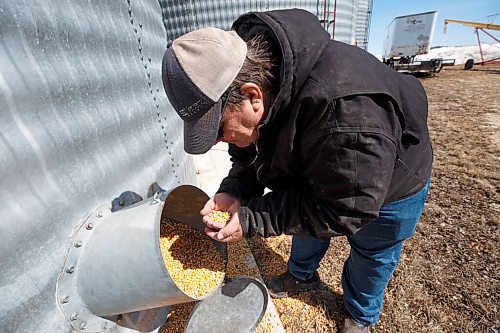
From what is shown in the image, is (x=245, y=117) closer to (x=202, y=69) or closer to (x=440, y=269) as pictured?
(x=202, y=69)

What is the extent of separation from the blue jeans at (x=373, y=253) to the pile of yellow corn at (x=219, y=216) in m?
0.43

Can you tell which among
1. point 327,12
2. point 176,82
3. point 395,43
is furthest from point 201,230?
point 395,43

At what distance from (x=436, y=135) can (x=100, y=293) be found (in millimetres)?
6861

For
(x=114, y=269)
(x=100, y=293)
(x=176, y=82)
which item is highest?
(x=176, y=82)

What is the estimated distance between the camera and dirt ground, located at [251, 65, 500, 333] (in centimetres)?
226

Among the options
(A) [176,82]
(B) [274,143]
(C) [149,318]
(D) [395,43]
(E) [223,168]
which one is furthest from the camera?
(D) [395,43]

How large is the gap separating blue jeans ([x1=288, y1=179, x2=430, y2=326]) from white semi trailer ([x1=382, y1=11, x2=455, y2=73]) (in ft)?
59.1

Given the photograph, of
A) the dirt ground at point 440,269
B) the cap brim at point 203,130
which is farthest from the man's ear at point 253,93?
the dirt ground at point 440,269

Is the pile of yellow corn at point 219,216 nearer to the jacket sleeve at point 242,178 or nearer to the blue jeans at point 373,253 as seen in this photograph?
the jacket sleeve at point 242,178

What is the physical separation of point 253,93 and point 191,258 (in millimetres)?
1160

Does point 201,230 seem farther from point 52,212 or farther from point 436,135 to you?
point 436,135

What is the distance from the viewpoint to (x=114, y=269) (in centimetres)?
133

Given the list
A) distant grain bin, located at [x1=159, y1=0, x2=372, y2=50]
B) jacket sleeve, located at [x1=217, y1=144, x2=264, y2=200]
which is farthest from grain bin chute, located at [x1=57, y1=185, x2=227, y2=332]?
distant grain bin, located at [x1=159, y1=0, x2=372, y2=50]

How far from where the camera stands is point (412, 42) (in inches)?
711
